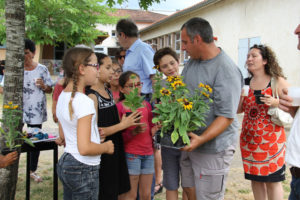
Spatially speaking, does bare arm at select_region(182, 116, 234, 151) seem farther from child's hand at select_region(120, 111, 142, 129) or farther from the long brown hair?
the long brown hair

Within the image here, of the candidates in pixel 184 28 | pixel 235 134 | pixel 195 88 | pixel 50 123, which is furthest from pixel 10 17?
pixel 50 123

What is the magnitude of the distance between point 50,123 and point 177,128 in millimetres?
7297

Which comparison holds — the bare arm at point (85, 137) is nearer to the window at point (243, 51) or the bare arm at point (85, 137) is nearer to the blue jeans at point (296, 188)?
the blue jeans at point (296, 188)

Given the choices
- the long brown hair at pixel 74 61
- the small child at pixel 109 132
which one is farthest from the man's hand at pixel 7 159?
the long brown hair at pixel 74 61

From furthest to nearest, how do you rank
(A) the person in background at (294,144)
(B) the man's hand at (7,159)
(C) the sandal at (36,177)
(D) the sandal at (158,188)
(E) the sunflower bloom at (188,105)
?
(C) the sandal at (36,177), (D) the sandal at (158,188), (B) the man's hand at (7,159), (E) the sunflower bloom at (188,105), (A) the person in background at (294,144)

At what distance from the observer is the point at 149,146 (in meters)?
2.84

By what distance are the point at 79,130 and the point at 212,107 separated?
1035 millimetres

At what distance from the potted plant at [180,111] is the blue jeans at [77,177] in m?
0.61

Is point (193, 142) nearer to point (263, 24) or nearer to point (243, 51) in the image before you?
point (263, 24)

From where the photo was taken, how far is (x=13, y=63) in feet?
8.87

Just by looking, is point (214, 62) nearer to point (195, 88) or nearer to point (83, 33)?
point (195, 88)

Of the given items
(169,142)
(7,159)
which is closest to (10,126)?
(7,159)

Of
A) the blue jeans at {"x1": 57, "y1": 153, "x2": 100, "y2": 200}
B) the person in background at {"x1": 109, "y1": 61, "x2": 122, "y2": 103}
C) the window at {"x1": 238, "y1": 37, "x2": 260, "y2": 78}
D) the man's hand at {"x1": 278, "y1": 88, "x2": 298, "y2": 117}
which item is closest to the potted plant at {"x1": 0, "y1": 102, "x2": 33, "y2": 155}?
the blue jeans at {"x1": 57, "y1": 153, "x2": 100, "y2": 200}

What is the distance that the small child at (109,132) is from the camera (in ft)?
8.11
